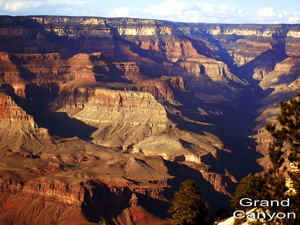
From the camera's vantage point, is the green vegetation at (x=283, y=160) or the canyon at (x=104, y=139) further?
the canyon at (x=104, y=139)

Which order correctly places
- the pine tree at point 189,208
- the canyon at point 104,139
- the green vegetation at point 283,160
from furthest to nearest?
the canyon at point 104,139
the pine tree at point 189,208
the green vegetation at point 283,160

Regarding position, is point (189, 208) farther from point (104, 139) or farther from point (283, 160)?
point (104, 139)

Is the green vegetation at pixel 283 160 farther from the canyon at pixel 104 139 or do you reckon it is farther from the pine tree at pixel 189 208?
the canyon at pixel 104 139

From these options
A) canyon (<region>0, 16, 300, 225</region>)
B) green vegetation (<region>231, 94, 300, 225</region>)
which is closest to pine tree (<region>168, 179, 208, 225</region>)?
green vegetation (<region>231, 94, 300, 225</region>)

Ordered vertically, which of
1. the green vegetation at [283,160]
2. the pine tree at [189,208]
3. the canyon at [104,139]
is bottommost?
the canyon at [104,139]

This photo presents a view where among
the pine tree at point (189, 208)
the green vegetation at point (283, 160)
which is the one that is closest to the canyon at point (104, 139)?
the pine tree at point (189, 208)

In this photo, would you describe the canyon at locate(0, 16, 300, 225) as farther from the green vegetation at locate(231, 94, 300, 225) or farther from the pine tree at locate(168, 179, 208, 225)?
the green vegetation at locate(231, 94, 300, 225)

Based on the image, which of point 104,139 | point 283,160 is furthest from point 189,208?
point 104,139

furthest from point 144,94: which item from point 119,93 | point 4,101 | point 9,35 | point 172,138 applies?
point 9,35

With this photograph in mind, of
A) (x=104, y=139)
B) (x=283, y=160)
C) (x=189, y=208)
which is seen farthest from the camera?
(x=104, y=139)

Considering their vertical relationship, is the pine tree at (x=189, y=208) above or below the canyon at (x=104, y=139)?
above

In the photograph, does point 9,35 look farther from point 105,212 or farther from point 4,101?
point 105,212

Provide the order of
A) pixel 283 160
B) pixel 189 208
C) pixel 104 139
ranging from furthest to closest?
pixel 104 139 < pixel 189 208 < pixel 283 160
